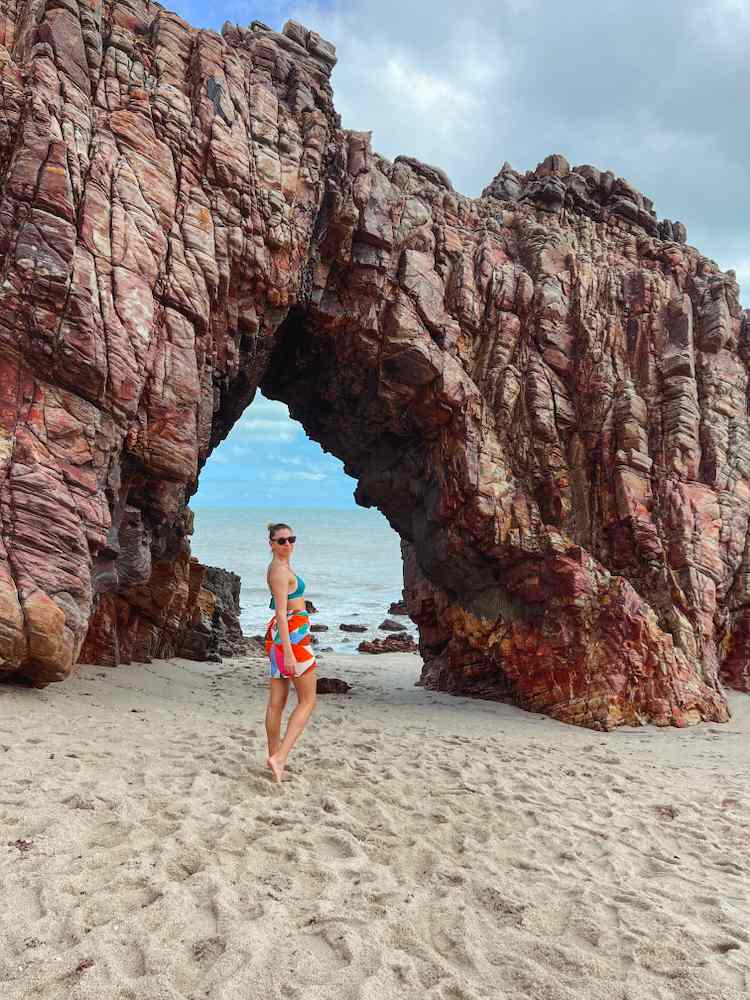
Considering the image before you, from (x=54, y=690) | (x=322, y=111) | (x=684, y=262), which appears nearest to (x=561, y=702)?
(x=54, y=690)

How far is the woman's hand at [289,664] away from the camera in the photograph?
260 inches

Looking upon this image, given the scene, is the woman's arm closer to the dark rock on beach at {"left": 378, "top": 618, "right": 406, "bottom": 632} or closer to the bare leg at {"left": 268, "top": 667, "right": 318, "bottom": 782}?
the bare leg at {"left": 268, "top": 667, "right": 318, "bottom": 782}

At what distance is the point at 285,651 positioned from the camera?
660 cm

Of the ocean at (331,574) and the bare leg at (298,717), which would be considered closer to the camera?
the bare leg at (298,717)

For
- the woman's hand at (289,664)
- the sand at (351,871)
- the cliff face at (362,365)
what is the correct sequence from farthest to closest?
the cliff face at (362,365) < the woman's hand at (289,664) < the sand at (351,871)

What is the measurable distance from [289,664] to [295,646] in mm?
212

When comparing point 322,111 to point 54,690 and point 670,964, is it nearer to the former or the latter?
point 54,690

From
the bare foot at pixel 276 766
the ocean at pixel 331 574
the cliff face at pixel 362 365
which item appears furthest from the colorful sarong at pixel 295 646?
the ocean at pixel 331 574

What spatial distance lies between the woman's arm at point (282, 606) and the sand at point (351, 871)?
142 centimetres

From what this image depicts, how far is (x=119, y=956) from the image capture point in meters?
3.31

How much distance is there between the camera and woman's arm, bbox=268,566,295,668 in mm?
6598

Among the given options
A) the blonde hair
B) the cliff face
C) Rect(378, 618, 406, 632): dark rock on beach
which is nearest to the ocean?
Rect(378, 618, 406, 632): dark rock on beach

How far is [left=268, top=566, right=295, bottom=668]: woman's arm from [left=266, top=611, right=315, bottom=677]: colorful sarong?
0.06 m

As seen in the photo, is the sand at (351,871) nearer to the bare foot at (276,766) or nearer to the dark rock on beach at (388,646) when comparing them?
the bare foot at (276,766)
